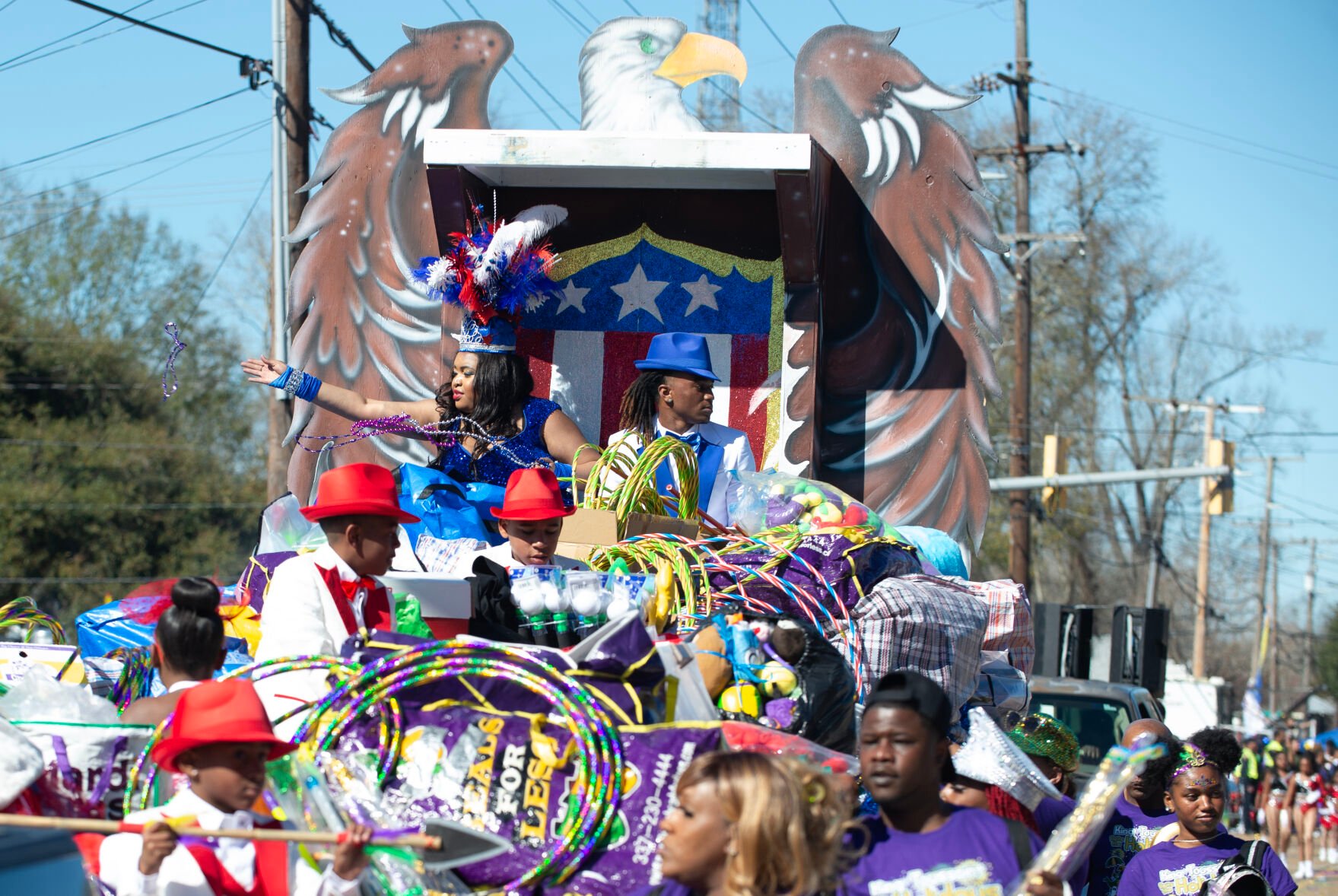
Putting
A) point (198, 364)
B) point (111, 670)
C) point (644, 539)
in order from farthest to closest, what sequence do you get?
point (198, 364)
point (644, 539)
point (111, 670)

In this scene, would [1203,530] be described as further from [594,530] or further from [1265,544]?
[594,530]

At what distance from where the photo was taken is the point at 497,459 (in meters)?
6.38

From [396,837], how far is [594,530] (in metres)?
2.49

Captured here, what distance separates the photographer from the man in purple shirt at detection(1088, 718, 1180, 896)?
5258 mm

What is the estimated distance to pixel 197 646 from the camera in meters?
3.85

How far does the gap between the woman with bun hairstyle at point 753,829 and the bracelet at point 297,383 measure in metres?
4.10

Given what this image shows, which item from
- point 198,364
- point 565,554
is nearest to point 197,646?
point 565,554

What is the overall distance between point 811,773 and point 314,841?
3.05 feet

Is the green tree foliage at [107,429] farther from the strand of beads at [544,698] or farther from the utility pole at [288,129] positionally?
the strand of beads at [544,698]

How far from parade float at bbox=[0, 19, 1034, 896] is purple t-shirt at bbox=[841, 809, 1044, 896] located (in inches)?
24.8

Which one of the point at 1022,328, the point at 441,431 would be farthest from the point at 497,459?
the point at 1022,328

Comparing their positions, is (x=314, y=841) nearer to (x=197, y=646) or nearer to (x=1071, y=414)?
(x=197, y=646)

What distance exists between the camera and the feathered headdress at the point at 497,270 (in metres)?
6.74

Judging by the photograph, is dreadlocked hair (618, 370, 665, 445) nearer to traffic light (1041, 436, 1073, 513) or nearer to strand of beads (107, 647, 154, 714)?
strand of beads (107, 647, 154, 714)
